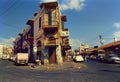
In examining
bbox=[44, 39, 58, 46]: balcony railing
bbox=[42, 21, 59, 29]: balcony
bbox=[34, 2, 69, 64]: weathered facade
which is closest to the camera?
bbox=[42, 21, 59, 29]: balcony

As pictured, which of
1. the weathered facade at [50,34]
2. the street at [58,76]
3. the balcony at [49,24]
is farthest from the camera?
the weathered facade at [50,34]

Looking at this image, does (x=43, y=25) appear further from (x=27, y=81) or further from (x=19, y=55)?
(x=27, y=81)

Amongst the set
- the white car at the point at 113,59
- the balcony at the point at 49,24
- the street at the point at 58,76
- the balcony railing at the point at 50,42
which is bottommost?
the street at the point at 58,76

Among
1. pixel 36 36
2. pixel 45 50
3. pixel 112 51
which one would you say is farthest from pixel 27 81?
pixel 112 51

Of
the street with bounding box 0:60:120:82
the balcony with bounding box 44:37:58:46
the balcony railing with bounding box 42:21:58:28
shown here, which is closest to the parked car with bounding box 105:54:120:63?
the balcony with bounding box 44:37:58:46

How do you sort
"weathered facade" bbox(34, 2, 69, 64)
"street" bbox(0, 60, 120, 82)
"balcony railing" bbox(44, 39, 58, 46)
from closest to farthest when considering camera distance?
"street" bbox(0, 60, 120, 82) → "balcony railing" bbox(44, 39, 58, 46) → "weathered facade" bbox(34, 2, 69, 64)

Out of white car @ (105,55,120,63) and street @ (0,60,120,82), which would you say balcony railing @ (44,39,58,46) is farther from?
white car @ (105,55,120,63)

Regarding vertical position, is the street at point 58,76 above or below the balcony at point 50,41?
below

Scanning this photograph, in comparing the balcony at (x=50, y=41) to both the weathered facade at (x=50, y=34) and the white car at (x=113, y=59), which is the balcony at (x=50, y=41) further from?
the white car at (x=113, y=59)

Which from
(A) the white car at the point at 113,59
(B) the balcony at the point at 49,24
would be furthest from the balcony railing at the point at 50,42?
(A) the white car at the point at 113,59

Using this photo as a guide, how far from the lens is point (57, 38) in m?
37.4

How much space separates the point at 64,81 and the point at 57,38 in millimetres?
22783

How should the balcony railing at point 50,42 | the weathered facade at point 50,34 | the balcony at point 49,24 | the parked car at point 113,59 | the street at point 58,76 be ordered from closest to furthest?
the street at point 58,76 → the balcony at point 49,24 → the balcony railing at point 50,42 → the weathered facade at point 50,34 → the parked car at point 113,59

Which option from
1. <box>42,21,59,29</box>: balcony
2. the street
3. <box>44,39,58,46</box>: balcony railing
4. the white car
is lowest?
the street
